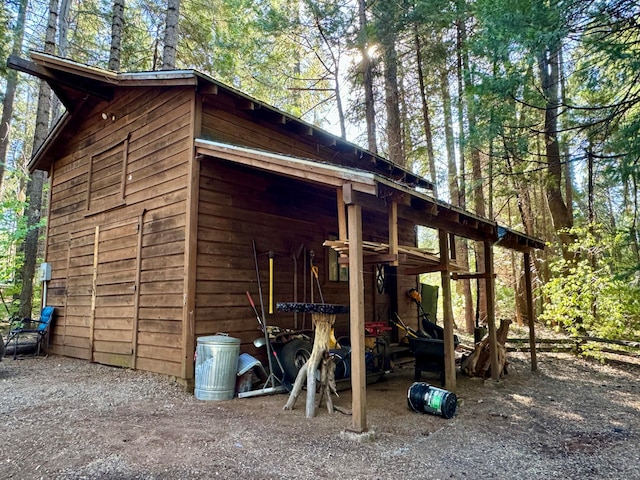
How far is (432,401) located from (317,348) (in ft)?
4.43

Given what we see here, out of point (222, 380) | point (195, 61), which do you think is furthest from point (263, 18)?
point (222, 380)

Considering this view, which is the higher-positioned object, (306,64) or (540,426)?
(306,64)

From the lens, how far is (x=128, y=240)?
6383 mm

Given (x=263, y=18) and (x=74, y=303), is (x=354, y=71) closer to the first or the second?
(x=263, y=18)

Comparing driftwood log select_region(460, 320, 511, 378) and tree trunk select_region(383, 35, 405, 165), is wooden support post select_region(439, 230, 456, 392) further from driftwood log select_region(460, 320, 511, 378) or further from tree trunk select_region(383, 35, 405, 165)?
tree trunk select_region(383, 35, 405, 165)

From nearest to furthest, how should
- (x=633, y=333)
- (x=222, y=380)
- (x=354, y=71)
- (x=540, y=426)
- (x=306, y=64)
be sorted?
(x=540, y=426) < (x=222, y=380) < (x=633, y=333) < (x=354, y=71) < (x=306, y=64)

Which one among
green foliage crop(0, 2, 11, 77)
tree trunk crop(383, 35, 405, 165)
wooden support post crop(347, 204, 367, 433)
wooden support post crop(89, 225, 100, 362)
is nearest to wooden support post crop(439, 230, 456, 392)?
wooden support post crop(347, 204, 367, 433)

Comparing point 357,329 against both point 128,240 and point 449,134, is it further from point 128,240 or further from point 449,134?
point 449,134

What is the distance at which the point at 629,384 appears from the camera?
616 centimetres

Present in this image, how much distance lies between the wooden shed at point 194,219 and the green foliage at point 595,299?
4.26 feet

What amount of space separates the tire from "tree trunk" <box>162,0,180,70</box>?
24.8 ft

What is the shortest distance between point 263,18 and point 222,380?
10.5m

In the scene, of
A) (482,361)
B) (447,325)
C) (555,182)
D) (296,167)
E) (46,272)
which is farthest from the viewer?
(555,182)

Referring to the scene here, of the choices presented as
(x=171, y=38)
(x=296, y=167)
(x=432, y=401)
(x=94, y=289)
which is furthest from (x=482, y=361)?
(x=171, y=38)
